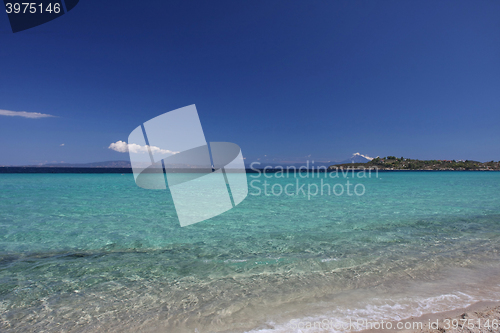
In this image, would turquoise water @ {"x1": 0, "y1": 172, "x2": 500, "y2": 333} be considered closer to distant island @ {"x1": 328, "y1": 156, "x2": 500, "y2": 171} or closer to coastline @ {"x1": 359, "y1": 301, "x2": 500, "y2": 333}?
coastline @ {"x1": 359, "y1": 301, "x2": 500, "y2": 333}

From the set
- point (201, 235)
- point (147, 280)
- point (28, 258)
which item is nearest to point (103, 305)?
point (147, 280)

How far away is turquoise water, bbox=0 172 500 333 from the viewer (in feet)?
9.19

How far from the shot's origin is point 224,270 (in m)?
4.16

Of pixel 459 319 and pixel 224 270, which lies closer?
pixel 459 319

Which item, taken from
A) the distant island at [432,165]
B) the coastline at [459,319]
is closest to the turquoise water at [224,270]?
the coastline at [459,319]

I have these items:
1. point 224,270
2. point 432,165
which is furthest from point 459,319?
point 432,165

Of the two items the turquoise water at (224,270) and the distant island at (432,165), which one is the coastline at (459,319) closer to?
the turquoise water at (224,270)

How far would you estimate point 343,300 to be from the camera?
3.06m

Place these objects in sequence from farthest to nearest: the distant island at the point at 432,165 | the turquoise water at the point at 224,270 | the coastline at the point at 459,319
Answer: the distant island at the point at 432,165, the turquoise water at the point at 224,270, the coastline at the point at 459,319

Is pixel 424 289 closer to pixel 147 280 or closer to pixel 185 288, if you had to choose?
pixel 185 288

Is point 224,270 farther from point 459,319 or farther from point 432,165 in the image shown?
point 432,165

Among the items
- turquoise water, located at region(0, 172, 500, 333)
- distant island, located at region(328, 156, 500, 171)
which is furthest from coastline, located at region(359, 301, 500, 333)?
distant island, located at region(328, 156, 500, 171)

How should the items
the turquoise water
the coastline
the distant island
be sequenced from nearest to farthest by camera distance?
1. the coastline
2. the turquoise water
3. the distant island

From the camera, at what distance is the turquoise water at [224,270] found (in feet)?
9.19
